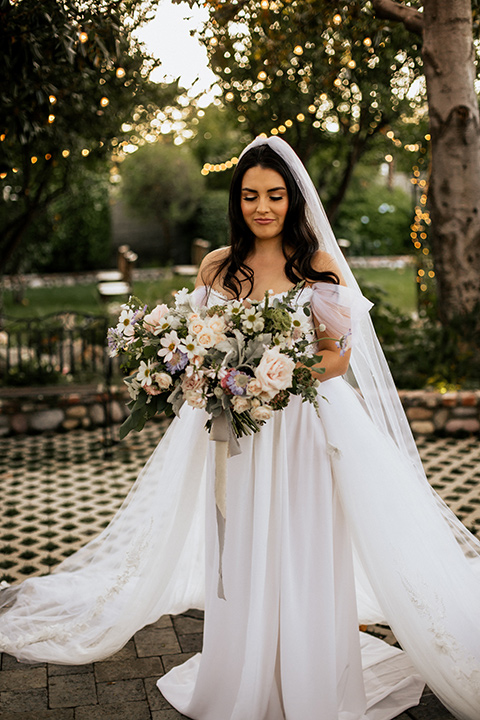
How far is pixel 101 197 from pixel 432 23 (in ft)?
49.8

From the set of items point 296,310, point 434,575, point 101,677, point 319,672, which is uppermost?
point 296,310

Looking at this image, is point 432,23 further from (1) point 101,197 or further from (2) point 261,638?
(1) point 101,197

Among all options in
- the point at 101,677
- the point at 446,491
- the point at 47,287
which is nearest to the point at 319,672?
the point at 101,677

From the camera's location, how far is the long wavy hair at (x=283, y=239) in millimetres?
3004

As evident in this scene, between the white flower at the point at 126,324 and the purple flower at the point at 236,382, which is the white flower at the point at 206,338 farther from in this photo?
the white flower at the point at 126,324

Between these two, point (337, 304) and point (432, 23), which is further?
point (432, 23)

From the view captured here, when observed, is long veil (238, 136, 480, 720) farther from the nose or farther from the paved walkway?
the paved walkway

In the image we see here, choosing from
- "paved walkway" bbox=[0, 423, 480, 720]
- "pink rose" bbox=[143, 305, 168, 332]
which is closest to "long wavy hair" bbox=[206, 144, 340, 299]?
"pink rose" bbox=[143, 305, 168, 332]

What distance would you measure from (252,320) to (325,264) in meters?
0.66

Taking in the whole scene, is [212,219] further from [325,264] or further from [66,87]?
[325,264]

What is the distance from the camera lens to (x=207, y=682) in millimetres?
2984

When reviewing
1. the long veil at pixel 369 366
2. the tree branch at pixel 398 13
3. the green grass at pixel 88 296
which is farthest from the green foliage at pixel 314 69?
the long veil at pixel 369 366

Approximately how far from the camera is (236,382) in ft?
8.06

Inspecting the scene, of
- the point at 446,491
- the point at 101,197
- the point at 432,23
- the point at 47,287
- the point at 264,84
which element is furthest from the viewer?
the point at 101,197
